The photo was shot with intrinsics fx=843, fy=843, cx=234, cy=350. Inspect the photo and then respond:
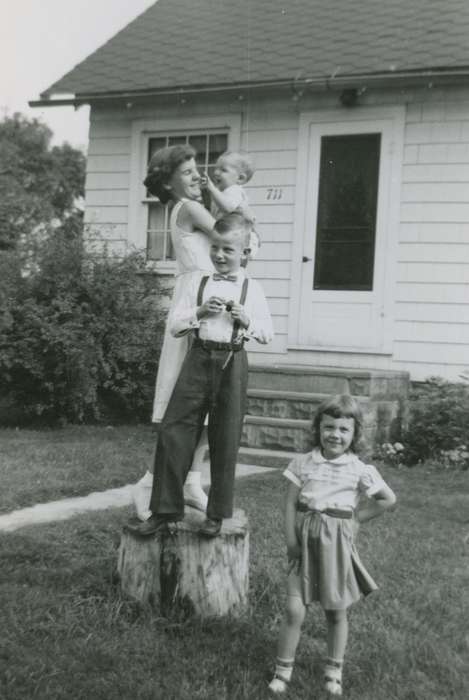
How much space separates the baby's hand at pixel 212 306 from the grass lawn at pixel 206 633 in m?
1.29

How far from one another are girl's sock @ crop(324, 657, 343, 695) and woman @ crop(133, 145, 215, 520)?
44.8 inches

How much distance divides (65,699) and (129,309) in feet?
21.2

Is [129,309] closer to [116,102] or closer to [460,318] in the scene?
[116,102]

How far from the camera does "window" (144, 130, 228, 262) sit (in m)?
9.88

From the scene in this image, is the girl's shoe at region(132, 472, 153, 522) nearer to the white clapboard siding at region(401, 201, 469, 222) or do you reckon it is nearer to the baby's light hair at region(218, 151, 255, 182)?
the baby's light hair at region(218, 151, 255, 182)

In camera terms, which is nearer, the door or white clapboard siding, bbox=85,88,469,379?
white clapboard siding, bbox=85,88,469,379

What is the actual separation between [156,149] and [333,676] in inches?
316

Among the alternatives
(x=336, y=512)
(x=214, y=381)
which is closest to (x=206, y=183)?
(x=214, y=381)

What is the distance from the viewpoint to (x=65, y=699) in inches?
111

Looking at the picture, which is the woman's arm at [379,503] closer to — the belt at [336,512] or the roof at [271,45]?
the belt at [336,512]

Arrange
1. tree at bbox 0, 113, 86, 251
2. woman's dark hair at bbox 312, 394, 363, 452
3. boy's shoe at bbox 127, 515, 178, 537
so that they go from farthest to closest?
tree at bbox 0, 113, 86, 251 → boy's shoe at bbox 127, 515, 178, 537 → woman's dark hair at bbox 312, 394, 363, 452

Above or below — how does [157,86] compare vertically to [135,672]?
above

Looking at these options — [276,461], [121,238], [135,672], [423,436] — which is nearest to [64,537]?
[135,672]

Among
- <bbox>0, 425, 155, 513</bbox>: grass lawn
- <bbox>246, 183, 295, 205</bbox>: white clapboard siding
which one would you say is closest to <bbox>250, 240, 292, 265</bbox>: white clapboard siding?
<bbox>246, 183, 295, 205</bbox>: white clapboard siding
